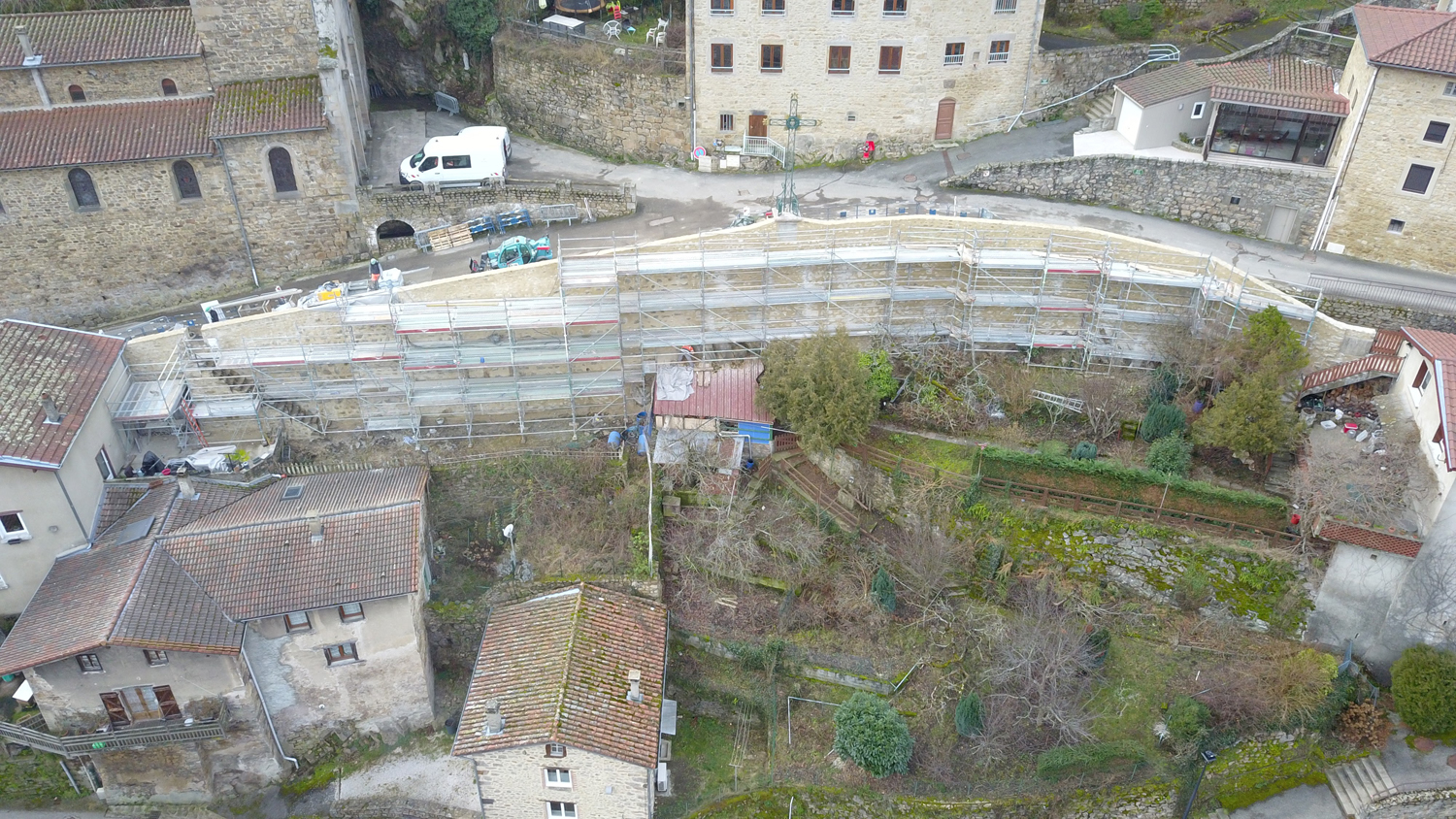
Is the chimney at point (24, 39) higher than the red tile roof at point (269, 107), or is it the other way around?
the chimney at point (24, 39)

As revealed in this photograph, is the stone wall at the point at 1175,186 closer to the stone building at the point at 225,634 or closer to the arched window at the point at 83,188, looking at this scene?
the stone building at the point at 225,634

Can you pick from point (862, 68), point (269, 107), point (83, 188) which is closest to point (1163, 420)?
point (862, 68)

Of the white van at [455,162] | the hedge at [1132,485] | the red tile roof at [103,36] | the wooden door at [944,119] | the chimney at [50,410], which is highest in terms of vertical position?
the red tile roof at [103,36]

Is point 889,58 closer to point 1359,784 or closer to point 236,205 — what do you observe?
point 236,205

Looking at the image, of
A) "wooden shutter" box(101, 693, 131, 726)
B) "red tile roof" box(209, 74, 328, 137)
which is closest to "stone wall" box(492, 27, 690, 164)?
"red tile roof" box(209, 74, 328, 137)

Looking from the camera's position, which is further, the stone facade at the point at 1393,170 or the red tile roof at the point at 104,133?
the red tile roof at the point at 104,133

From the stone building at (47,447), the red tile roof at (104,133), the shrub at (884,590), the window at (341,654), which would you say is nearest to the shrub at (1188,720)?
the shrub at (884,590)
